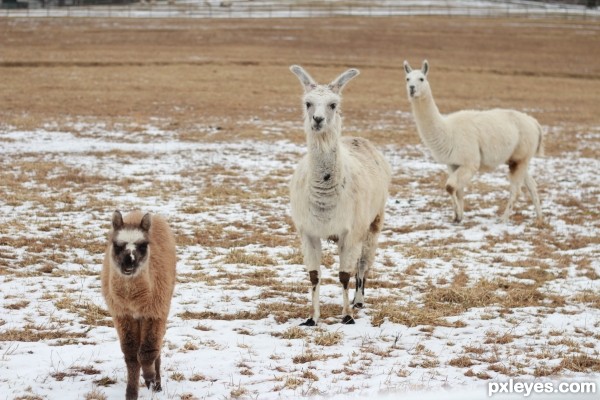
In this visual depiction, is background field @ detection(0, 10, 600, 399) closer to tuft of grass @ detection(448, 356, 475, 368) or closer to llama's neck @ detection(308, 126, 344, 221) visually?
tuft of grass @ detection(448, 356, 475, 368)

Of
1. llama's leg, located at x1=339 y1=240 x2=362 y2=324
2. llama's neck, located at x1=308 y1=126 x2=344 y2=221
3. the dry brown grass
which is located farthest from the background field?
llama's neck, located at x1=308 y1=126 x2=344 y2=221

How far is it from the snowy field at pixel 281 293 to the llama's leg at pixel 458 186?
0.27 m

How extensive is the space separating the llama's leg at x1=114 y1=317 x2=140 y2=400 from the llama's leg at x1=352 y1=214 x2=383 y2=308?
298 cm

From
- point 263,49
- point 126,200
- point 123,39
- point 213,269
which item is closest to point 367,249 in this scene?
point 213,269

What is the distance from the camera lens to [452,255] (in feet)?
29.7

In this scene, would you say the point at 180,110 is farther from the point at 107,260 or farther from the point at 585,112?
the point at 107,260

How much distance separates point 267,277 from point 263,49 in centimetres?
3847

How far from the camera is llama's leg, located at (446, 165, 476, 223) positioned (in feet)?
36.1

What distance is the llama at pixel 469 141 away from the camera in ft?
36.9

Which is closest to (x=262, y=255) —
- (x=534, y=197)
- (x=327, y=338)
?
(x=327, y=338)

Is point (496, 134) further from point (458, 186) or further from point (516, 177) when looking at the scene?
point (458, 186)

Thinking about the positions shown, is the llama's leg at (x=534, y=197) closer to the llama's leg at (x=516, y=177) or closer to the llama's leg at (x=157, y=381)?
the llama's leg at (x=516, y=177)

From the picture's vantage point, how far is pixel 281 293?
24.1ft

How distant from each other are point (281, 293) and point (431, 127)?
17.2 ft
